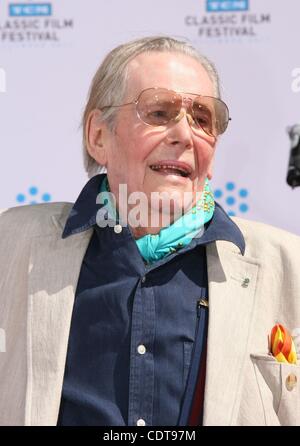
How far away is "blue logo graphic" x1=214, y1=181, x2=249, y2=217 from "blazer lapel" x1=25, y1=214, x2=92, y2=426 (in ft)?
2.16

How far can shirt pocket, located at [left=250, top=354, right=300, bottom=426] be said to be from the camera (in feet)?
5.92

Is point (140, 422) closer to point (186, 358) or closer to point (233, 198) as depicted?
point (186, 358)

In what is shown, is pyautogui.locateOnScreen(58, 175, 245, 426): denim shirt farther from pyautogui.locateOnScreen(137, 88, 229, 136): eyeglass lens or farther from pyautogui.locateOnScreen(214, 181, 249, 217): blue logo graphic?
pyautogui.locateOnScreen(214, 181, 249, 217): blue logo graphic

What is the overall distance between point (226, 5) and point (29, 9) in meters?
0.66

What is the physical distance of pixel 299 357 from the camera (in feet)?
6.23

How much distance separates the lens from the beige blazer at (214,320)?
70.2 inches

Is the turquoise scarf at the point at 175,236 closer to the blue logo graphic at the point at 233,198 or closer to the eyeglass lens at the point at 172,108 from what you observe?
the eyeglass lens at the point at 172,108

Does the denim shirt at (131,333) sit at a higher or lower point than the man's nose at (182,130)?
lower

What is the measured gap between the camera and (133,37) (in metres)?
2.47

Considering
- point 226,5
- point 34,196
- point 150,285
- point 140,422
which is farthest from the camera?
point 34,196

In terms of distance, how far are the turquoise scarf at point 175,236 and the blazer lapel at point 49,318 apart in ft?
0.53

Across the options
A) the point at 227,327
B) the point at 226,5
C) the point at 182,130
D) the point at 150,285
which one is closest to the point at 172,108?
the point at 182,130

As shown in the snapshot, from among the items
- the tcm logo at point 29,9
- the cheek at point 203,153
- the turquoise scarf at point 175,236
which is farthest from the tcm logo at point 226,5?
the turquoise scarf at point 175,236
